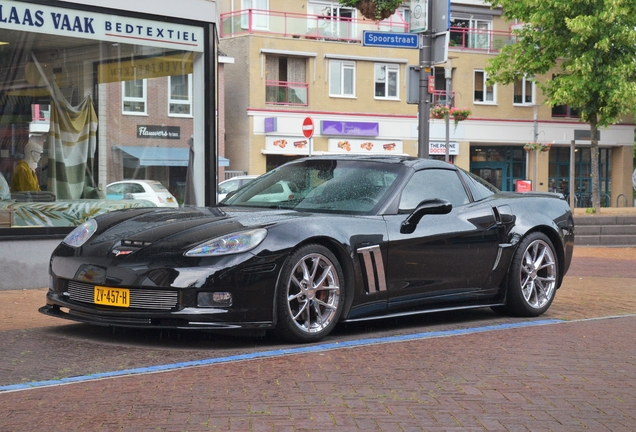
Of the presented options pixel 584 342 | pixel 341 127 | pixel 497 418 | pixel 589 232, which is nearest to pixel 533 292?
pixel 584 342

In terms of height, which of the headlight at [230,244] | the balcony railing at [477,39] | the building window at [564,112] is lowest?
the headlight at [230,244]

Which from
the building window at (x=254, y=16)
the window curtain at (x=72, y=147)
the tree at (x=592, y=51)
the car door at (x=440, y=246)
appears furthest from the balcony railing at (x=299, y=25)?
the car door at (x=440, y=246)

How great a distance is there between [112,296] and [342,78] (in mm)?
37483

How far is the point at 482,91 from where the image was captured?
154 ft

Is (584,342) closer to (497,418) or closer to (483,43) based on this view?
(497,418)

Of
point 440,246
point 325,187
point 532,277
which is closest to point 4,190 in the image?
point 325,187

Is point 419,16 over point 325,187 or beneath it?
over

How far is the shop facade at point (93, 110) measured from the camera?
1109 cm

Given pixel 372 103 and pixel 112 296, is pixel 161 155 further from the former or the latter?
pixel 372 103

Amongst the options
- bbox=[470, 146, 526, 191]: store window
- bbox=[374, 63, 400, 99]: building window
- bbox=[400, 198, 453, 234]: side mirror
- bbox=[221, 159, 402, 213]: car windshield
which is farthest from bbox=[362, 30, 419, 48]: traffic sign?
bbox=[470, 146, 526, 191]: store window

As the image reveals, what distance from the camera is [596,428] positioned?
455 centimetres

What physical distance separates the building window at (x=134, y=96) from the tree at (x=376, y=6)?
1620 centimetres

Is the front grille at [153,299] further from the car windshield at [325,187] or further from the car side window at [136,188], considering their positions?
the car side window at [136,188]

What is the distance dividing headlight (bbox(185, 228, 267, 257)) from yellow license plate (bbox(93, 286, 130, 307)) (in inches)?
19.0
